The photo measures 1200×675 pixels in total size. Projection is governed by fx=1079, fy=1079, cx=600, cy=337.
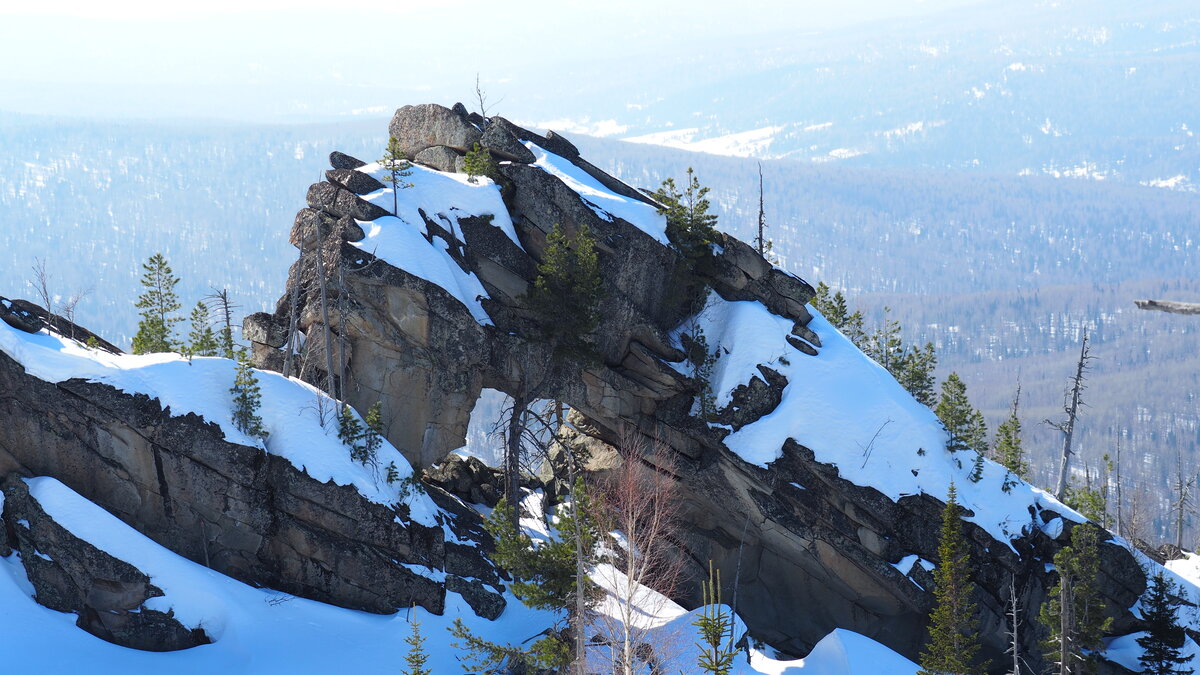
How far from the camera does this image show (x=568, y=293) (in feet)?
140

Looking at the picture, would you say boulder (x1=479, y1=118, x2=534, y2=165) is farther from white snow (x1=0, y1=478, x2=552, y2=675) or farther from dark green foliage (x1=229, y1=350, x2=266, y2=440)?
white snow (x1=0, y1=478, x2=552, y2=675)

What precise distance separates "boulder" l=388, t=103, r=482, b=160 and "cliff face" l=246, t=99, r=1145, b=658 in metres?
0.14

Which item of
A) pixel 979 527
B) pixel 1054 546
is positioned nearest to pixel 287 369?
pixel 979 527

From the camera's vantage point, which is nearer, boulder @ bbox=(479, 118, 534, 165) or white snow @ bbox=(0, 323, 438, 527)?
white snow @ bbox=(0, 323, 438, 527)

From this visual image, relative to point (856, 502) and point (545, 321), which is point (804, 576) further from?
point (545, 321)

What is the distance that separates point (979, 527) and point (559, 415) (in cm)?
1883

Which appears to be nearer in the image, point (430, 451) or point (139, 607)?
point (139, 607)

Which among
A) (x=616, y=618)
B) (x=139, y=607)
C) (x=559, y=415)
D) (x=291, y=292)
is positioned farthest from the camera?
(x=559, y=415)

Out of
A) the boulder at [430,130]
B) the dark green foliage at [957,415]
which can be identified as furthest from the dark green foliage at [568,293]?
the dark green foliage at [957,415]

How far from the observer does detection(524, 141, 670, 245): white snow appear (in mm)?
45719

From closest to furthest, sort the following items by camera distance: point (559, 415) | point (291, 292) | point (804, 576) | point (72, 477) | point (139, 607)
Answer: point (139, 607) < point (72, 477) < point (291, 292) < point (804, 576) < point (559, 415)

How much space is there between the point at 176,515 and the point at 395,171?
52.9 ft

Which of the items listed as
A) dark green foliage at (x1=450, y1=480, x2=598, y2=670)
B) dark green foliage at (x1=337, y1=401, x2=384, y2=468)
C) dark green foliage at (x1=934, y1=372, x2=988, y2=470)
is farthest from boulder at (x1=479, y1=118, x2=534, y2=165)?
dark green foliage at (x1=934, y1=372, x2=988, y2=470)

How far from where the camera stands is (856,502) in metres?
43.6
